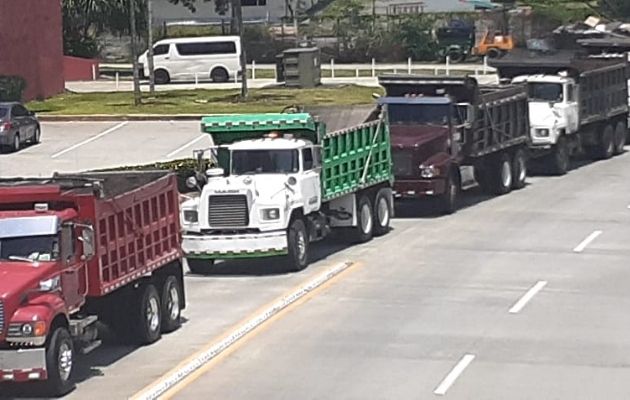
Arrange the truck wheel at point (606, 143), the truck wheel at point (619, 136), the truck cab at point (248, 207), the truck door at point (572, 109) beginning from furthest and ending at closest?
the truck wheel at point (619, 136), the truck wheel at point (606, 143), the truck door at point (572, 109), the truck cab at point (248, 207)

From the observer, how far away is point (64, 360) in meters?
18.6

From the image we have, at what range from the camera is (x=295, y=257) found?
90.2ft

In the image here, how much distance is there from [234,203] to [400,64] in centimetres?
5183

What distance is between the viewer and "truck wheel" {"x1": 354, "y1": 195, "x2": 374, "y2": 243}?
A: 30.7 meters

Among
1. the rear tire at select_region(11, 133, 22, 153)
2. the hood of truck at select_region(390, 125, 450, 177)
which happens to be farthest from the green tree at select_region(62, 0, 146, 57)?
the hood of truck at select_region(390, 125, 450, 177)

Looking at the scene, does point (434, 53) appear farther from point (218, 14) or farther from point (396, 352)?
point (396, 352)

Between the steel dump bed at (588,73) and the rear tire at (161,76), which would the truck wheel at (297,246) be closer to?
the steel dump bed at (588,73)

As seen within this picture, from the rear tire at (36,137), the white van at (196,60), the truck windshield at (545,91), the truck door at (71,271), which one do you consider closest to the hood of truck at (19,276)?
the truck door at (71,271)

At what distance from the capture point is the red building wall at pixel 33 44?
189ft

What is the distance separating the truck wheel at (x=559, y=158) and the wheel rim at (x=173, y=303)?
19977mm

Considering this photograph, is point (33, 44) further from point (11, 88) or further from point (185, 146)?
point (185, 146)

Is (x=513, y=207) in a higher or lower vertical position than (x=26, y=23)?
lower

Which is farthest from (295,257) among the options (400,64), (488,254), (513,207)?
(400,64)

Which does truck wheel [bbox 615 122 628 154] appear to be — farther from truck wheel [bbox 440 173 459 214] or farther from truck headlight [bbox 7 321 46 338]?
truck headlight [bbox 7 321 46 338]
